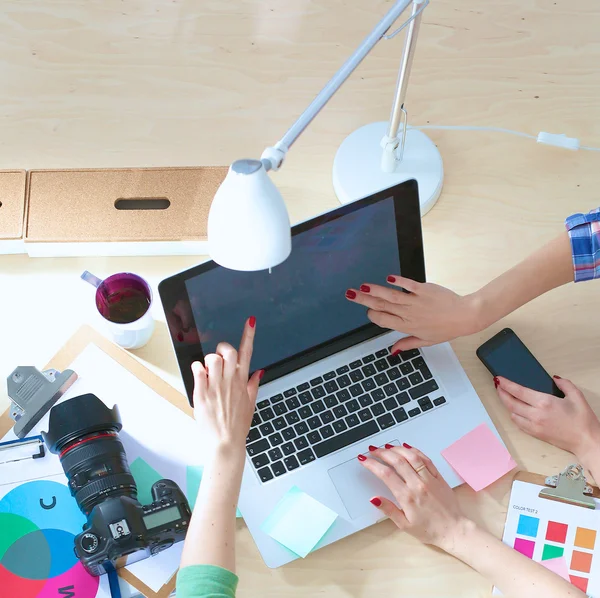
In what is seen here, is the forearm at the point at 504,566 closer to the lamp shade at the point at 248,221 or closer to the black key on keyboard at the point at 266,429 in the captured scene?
the black key on keyboard at the point at 266,429

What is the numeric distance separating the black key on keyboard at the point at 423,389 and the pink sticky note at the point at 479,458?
0.07 meters

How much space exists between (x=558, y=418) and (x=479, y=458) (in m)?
0.12

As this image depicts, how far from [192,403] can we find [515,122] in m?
0.65

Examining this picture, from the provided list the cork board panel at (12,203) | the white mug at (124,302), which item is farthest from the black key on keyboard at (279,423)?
the cork board panel at (12,203)

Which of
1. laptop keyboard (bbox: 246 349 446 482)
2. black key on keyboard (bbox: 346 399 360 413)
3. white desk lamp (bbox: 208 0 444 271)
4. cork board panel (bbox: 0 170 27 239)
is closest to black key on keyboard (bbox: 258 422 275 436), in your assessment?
laptop keyboard (bbox: 246 349 446 482)

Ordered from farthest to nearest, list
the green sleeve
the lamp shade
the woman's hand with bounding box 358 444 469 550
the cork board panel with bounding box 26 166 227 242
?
the cork board panel with bounding box 26 166 227 242 < the woman's hand with bounding box 358 444 469 550 < the green sleeve < the lamp shade

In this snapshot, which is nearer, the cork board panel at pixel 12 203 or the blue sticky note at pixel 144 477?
the blue sticky note at pixel 144 477

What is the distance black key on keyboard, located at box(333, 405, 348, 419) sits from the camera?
1040 millimetres

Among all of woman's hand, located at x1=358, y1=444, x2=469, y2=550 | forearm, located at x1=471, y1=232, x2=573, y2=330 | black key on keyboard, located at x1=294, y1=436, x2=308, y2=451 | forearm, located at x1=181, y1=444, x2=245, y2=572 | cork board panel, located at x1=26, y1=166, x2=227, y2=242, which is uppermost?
cork board panel, located at x1=26, y1=166, x2=227, y2=242

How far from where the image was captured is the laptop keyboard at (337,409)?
3.34 ft

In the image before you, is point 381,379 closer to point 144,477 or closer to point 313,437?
point 313,437

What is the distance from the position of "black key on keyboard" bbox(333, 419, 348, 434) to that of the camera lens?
264mm

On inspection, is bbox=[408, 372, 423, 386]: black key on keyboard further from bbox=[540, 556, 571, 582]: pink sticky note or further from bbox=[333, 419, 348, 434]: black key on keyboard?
bbox=[540, 556, 571, 582]: pink sticky note

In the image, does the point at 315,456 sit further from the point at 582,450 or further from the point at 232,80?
the point at 232,80
